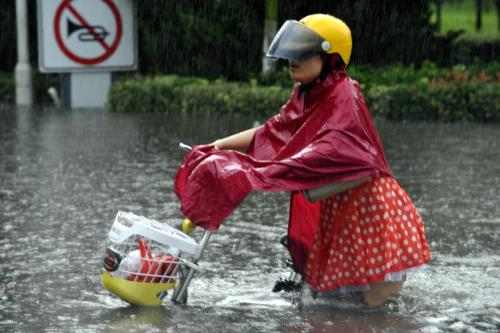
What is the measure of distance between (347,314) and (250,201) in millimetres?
3831

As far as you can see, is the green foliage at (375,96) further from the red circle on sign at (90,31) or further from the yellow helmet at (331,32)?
the yellow helmet at (331,32)

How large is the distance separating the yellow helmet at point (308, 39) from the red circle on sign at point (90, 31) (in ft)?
48.6

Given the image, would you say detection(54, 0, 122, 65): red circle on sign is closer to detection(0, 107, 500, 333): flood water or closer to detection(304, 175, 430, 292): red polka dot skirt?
detection(0, 107, 500, 333): flood water

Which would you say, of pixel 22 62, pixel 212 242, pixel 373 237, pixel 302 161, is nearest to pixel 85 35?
pixel 22 62

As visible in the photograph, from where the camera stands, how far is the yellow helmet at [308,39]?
5.40m

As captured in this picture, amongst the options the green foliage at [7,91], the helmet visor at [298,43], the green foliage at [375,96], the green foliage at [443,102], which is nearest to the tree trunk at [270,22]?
the green foliage at [375,96]

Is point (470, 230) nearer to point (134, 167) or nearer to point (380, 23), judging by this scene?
point (134, 167)

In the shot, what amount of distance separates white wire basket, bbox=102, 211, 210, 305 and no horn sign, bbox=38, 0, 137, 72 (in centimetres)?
1477

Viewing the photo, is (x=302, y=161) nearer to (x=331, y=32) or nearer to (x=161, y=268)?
(x=331, y=32)

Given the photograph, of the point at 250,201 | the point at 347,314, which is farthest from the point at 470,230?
the point at 347,314

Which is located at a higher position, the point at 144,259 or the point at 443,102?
the point at 144,259

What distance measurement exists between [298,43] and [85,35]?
14992 millimetres

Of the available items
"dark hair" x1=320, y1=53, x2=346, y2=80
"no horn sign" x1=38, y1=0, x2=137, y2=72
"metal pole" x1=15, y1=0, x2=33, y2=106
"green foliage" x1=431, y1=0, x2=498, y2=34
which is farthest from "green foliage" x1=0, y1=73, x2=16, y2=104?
"green foliage" x1=431, y1=0, x2=498, y2=34

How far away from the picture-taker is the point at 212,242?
763 cm
